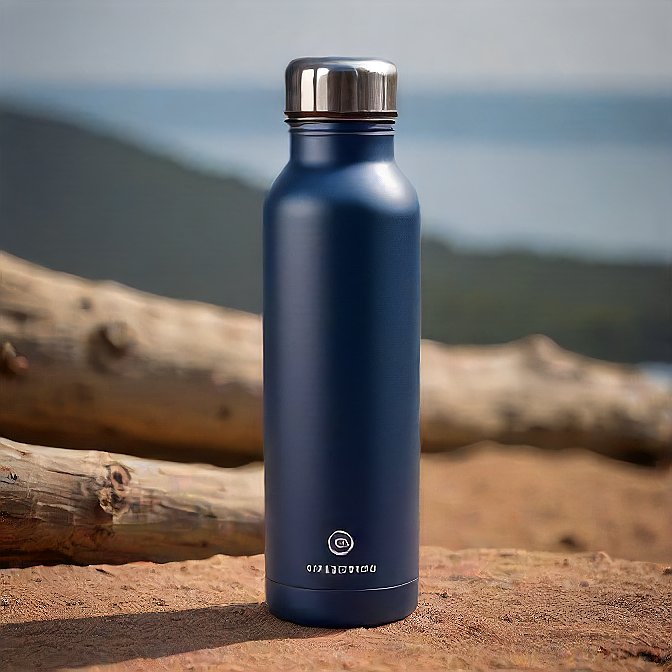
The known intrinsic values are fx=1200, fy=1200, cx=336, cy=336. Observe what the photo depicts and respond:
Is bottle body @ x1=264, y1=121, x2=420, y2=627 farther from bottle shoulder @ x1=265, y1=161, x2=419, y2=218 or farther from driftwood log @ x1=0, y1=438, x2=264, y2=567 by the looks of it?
driftwood log @ x1=0, y1=438, x2=264, y2=567

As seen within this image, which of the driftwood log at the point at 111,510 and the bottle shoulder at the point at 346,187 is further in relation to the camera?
the driftwood log at the point at 111,510

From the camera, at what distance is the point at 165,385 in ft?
11.4

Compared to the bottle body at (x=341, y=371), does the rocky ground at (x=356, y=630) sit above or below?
below

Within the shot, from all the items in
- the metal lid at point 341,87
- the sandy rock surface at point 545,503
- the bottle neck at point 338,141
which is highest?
the metal lid at point 341,87

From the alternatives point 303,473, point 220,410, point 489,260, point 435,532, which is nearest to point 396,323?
point 303,473

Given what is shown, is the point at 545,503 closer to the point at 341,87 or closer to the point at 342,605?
the point at 342,605

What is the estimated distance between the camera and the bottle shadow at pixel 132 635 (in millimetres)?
2004

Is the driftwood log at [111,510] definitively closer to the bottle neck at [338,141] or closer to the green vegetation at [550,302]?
the bottle neck at [338,141]

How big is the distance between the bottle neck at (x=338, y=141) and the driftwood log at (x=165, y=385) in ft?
5.10

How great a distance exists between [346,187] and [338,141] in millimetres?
85

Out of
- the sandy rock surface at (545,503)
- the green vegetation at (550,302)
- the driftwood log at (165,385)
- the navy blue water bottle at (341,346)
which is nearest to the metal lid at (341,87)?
the navy blue water bottle at (341,346)

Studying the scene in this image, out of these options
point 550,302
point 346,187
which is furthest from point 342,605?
point 550,302

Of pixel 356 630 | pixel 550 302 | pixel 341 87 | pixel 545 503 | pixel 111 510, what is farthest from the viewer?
pixel 550 302

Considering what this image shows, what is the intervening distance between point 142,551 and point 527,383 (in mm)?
1916
